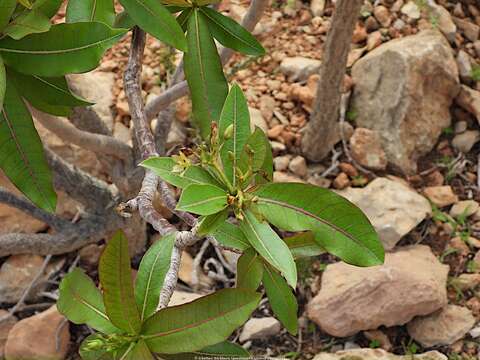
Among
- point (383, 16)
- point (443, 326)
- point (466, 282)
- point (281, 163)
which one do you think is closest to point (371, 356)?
point (443, 326)

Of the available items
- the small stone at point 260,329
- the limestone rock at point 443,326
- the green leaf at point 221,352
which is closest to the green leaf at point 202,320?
the green leaf at point 221,352

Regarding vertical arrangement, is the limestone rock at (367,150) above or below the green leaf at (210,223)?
below

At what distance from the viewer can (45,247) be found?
206cm

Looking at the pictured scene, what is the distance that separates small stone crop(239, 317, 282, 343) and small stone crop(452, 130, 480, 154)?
3.47ft

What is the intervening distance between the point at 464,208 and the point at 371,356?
0.78 metres

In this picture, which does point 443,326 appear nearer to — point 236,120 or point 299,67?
point 299,67

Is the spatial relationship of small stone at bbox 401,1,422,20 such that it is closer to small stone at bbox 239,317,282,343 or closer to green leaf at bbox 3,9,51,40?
small stone at bbox 239,317,282,343

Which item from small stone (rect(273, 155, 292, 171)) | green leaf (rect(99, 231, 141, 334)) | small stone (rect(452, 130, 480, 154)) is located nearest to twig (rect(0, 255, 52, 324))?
small stone (rect(273, 155, 292, 171))

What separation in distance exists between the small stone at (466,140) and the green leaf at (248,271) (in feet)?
5.72

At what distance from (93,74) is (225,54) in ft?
3.63

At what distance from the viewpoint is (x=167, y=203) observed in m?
1.16

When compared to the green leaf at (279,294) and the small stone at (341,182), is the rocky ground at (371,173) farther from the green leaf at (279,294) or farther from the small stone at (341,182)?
the green leaf at (279,294)

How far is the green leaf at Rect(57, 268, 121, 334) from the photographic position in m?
1.07

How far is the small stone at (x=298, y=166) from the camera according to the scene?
2.48 m
